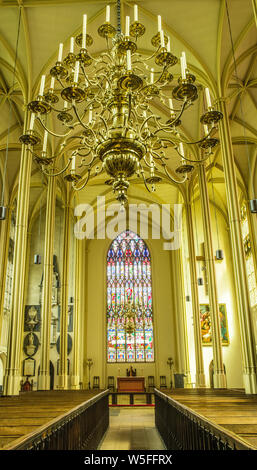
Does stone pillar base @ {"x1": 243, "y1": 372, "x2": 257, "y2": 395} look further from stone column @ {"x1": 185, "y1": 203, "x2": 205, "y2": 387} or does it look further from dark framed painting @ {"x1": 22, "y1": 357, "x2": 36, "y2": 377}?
dark framed painting @ {"x1": 22, "y1": 357, "x2": 36, "y2": 377}

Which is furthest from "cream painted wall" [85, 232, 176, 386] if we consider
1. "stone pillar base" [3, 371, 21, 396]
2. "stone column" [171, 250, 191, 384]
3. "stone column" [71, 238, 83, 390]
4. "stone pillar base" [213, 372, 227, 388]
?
"stone pillar base" [3, 371, 21, 396]

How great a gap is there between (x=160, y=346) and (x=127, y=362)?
198 cm

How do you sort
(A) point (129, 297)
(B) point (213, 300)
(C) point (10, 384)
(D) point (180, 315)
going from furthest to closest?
1. (A) point (129, 297)
2. (D) point (180, 315)
3. (B) point (213, 300)
4. (C) point (10, 384)

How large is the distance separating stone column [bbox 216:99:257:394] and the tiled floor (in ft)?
7.59

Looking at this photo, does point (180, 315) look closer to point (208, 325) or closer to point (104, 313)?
point (208, 325)

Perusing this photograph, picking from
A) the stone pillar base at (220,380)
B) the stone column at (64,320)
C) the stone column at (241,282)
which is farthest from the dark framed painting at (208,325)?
the stone column at (241,282)

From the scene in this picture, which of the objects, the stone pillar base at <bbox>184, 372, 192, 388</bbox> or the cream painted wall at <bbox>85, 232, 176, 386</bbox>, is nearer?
the stone pillar base at <bbox>184, 372, 192, 388</bbox>

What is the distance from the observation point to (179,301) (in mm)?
19812

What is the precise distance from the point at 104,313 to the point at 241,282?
13.6 m

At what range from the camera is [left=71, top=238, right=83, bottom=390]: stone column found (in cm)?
1698

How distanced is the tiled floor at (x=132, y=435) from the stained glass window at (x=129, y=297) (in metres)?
8.12

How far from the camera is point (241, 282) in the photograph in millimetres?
8148

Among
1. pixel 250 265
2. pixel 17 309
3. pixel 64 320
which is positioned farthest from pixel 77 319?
pixel 17 309
